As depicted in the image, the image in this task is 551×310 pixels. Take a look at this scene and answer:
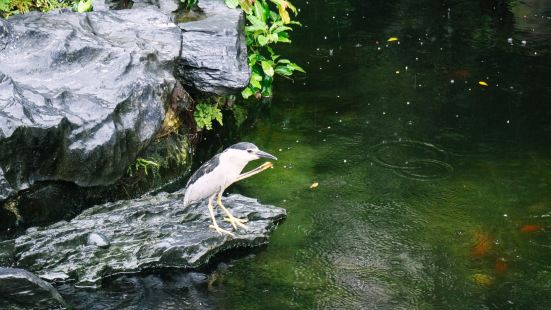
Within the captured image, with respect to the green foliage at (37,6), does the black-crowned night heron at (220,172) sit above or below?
Answer: below

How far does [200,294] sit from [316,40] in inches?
210

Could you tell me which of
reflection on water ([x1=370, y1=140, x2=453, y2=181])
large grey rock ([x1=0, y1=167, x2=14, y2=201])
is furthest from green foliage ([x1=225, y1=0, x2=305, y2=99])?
large grey rock ([x1=0, y1=167, x2=14, y2=201])

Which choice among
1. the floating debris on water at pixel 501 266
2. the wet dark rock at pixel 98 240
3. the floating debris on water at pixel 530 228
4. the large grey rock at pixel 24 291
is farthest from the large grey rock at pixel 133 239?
the floating debris on water at pixel 530 228

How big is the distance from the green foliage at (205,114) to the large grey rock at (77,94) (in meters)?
0.79

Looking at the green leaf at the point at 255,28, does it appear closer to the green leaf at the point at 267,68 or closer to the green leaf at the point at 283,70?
the green leaf at the point at 267,68

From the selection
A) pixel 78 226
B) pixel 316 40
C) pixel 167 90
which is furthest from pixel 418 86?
pixel 78 226

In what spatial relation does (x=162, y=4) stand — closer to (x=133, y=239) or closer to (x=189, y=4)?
(x=189, y=4)

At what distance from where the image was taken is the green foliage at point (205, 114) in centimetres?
731

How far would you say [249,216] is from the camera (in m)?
6.03

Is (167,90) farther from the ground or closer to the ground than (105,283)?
farther from the ground

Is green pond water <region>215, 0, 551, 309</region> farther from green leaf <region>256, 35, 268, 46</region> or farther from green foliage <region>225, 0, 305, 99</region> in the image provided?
green leaf <region>256, 35, 268, 46</region>

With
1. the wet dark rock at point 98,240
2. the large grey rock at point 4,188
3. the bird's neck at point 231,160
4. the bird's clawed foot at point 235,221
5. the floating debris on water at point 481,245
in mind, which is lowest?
the floating debris on water at point 481,245

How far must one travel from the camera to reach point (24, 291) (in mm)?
4938

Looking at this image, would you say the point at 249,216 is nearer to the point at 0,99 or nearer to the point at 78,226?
the point at 78,226
